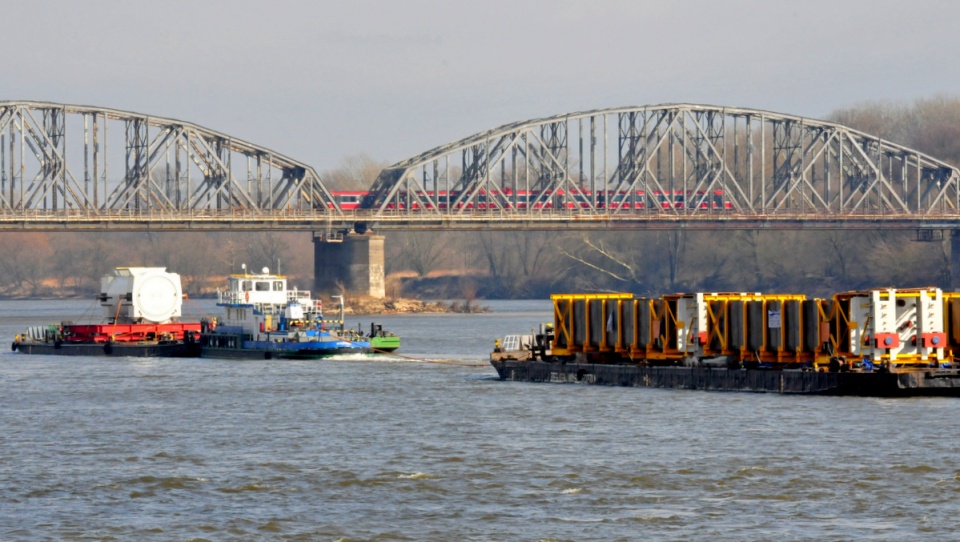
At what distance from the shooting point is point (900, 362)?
5603 cm

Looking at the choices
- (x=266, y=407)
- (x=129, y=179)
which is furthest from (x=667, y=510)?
(x=129, y=179)

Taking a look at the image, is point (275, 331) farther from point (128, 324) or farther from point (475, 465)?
point (475, 465)

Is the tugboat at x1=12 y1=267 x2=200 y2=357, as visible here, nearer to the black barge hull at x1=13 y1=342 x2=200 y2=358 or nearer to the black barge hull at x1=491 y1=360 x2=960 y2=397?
Answer: the black barge hull at x1=13 y1=342 x2=200 y2=358

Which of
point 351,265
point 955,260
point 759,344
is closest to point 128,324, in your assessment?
point 759,344

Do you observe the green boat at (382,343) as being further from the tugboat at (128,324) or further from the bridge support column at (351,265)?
the bridge support column at (351,265)

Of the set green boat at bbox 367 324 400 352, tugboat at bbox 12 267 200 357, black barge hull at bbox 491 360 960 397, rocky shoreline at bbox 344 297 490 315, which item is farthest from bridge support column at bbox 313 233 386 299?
black barge hull at bbox 491 360 960 397

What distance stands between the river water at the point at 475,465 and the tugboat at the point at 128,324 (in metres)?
33.3

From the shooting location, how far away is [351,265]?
6796 inches

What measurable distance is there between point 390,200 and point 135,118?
1212 inches

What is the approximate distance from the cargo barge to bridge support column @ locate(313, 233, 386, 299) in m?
101

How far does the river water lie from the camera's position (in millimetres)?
33906

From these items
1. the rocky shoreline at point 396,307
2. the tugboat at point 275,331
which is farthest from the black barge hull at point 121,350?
the rocky shoreline at point 396,307

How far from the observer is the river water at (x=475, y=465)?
33906mm

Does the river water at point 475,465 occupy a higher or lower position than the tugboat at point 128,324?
lower
